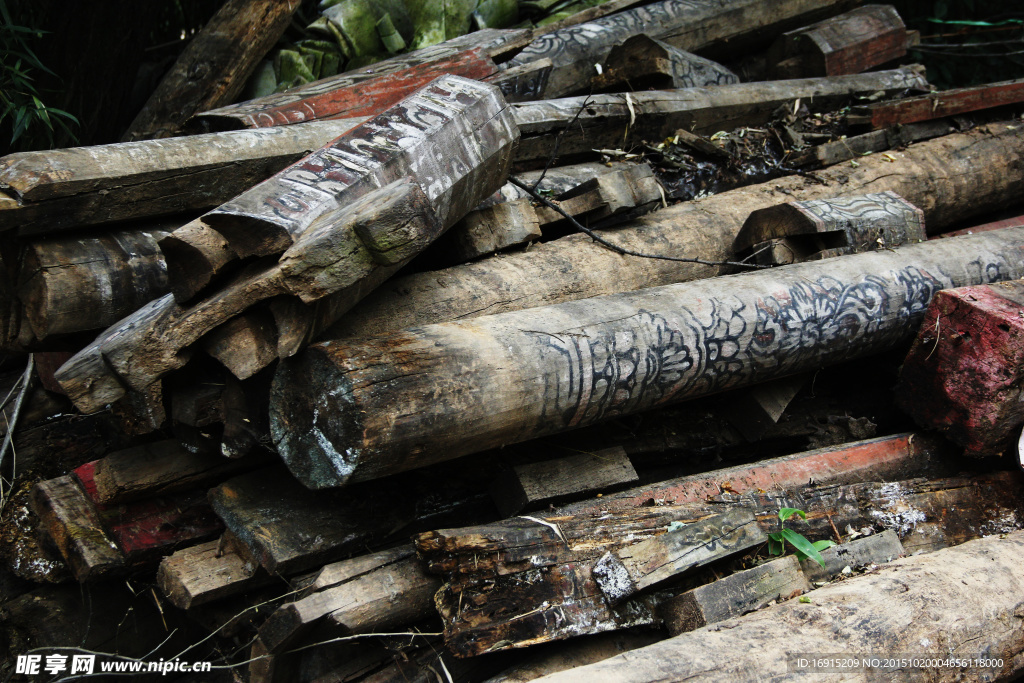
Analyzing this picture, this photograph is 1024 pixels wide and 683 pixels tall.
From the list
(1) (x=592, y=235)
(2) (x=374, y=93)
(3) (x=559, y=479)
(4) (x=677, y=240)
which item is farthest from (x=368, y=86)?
(3) (x=559, y=479)

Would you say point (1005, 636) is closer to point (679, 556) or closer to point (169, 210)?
point (679, 556)

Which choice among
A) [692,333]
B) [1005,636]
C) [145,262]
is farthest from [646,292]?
[145,262]

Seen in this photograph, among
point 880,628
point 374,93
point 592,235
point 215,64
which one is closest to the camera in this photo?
point 880,628

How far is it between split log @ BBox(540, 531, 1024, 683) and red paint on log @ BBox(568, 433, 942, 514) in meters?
0.56

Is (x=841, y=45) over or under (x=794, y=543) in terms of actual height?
over

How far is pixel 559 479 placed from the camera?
3.02 meters

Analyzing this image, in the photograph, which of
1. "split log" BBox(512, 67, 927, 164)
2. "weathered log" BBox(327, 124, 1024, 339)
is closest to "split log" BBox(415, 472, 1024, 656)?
"weathered log" BBox(327, 124, 1024, 339)

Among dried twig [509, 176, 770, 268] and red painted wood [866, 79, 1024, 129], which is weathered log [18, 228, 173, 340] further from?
red painted wood [866, 79, 1024, 129]

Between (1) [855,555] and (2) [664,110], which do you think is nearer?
(1) [855,555]

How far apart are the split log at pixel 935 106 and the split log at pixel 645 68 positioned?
1.17 m

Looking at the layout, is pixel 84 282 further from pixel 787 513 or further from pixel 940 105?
pixel 940 105

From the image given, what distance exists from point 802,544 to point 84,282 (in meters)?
2.82

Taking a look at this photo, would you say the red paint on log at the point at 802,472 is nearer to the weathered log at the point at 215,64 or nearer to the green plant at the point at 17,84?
the green plant at the point at 17,84

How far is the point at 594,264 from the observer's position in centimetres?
366
